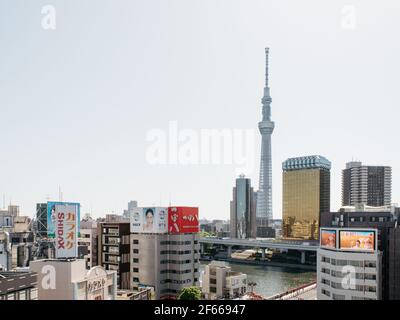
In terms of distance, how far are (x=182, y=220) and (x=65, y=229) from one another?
1532 cm

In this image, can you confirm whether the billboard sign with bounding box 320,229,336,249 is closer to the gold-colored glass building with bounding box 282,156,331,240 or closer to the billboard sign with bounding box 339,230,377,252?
the billboard sign with bounding box 339,230,377,252

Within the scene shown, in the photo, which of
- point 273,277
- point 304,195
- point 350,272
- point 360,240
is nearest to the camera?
point 350,272

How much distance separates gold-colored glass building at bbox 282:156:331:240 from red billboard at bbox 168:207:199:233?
2103 inches

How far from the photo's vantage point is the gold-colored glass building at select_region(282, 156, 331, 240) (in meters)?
82.1

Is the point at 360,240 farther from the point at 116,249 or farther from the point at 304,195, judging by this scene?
the point at 304,195

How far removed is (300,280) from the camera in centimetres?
4741

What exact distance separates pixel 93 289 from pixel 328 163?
77.1 m

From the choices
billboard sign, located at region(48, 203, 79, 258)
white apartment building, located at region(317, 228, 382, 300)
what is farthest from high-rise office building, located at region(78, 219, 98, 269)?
white apartment building, located at region(317, 228, 382, 300)

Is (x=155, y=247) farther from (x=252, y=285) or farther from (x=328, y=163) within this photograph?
(x=328, y=163)

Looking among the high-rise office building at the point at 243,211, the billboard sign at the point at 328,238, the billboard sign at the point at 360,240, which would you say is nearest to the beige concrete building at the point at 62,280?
the billboard sign at the point at 328,238

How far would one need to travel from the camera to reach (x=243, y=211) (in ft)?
334

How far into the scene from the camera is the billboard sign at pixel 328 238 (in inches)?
909

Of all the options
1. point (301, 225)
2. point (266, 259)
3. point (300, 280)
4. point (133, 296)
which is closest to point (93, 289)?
point (133, 296)

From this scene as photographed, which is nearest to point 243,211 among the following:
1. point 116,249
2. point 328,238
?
point 116,249
